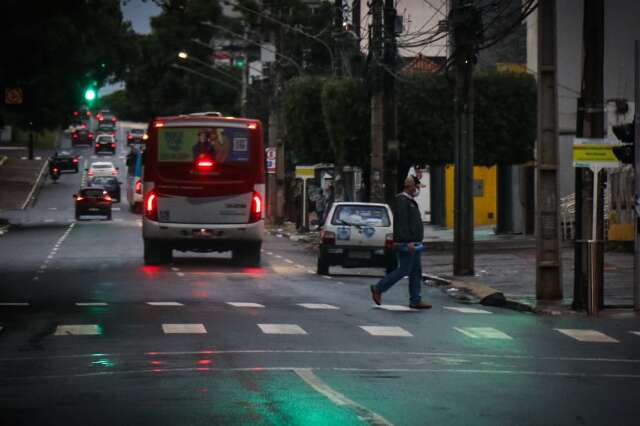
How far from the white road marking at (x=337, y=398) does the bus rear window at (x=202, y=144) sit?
1991cm

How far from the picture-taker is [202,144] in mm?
33281

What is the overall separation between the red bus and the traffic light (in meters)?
13.9

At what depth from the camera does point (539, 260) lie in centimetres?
2306

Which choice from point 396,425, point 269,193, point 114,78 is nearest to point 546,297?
→ point 396,425

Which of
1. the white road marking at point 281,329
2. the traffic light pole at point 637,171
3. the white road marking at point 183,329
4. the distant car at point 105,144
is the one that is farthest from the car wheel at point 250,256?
the distant car at point 105,144

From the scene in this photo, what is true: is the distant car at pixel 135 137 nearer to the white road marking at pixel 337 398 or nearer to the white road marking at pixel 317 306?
the white road marking at pixel 317 306

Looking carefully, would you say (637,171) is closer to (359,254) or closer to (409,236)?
(409,236)

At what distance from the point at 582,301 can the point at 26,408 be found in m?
12.1

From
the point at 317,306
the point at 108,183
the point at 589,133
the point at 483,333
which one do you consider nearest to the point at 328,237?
the point at 317,306

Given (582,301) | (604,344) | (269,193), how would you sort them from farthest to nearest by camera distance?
1. (269,193)
2. (582,301)
3. (604,344)

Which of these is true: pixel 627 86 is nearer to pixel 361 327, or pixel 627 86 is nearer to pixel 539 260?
pixel 539 260

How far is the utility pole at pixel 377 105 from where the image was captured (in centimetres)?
3859

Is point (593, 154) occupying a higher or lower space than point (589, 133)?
lower

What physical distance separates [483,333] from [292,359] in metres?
4.00
